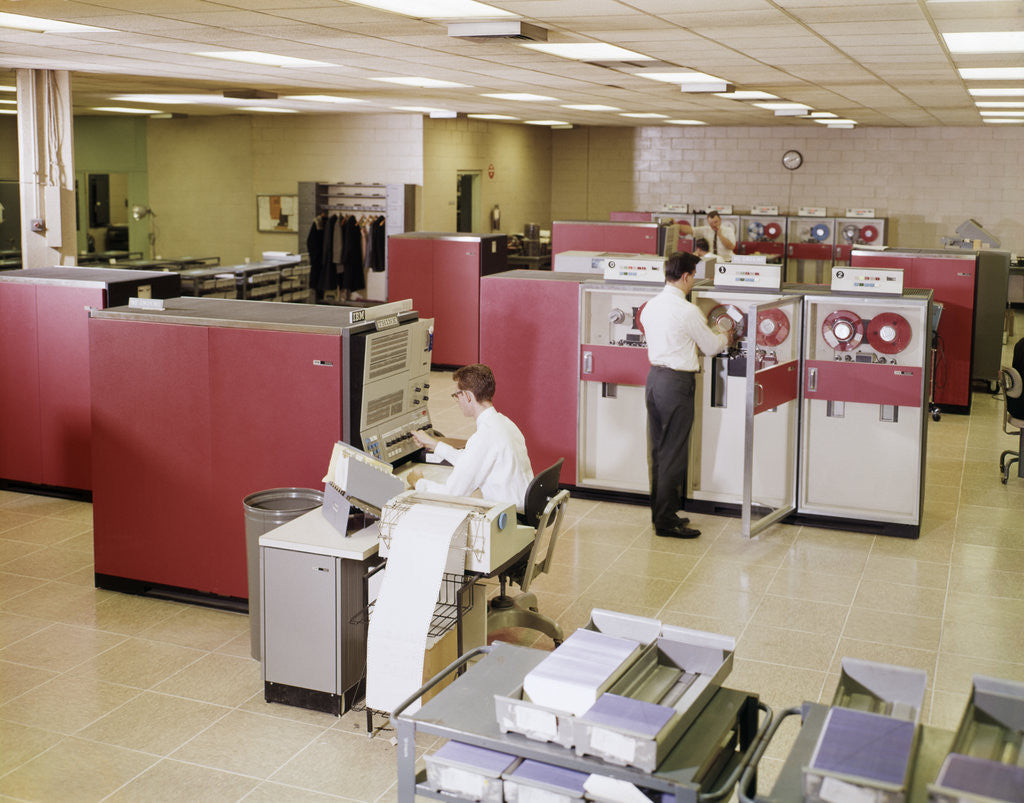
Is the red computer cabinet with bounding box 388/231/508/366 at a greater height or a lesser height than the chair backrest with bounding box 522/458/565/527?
greater

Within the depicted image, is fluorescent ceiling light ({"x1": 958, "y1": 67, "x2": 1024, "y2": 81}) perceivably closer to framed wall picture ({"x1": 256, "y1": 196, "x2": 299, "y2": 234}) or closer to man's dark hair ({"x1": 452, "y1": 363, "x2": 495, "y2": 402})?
man's dark hair ({"x1": 452, "y1": 363, "x2": 495, "y2": 402})

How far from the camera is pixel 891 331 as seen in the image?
7039mm

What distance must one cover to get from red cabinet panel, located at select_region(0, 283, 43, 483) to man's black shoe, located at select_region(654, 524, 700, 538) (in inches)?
169

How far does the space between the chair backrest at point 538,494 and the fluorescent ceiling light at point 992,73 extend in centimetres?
467

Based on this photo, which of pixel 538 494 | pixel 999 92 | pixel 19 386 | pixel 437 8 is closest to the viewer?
pixel 538 494

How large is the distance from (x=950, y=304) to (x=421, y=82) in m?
5.42

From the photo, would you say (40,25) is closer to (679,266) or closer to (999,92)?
(679,266)

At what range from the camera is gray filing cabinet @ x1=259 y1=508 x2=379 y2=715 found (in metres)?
4.52

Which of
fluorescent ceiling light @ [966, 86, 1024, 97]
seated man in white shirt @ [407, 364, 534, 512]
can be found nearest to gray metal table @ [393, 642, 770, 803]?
seated man in white shirt @ [407, 364, 534, 512]

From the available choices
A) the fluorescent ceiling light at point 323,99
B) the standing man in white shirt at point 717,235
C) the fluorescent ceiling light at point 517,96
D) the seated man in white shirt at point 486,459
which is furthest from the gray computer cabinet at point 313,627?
the standing man in white shirt at point 717,235


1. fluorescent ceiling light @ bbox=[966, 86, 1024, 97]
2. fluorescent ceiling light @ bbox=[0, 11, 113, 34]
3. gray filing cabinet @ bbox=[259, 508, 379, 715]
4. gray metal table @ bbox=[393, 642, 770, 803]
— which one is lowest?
gray filing cabinet @ bbox=[259, 508, 379, 715]

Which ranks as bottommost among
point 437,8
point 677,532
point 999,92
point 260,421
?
point 677,532

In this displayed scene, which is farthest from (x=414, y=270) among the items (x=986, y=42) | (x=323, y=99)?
(x=986, y=42)

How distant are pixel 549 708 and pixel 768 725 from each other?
1.82 ft
